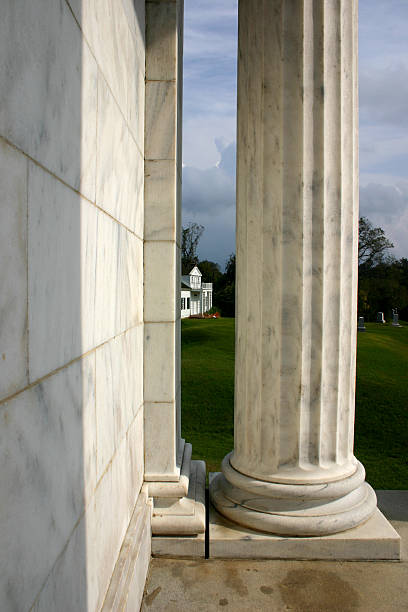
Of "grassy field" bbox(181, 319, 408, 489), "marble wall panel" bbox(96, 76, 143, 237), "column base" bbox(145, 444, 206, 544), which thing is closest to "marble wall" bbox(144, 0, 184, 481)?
"column base" bbox(145, 444, 206, 544)

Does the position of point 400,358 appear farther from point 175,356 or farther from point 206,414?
point 175,356

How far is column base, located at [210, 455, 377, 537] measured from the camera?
11.1 m

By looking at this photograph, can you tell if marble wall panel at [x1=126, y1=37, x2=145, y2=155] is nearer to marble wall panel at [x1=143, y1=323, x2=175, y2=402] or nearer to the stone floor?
marble wall panel at [x1=143, y1=323, x2=175, y2=402]

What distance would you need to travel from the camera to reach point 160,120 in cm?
1177

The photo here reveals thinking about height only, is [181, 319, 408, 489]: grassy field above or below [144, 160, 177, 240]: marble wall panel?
below

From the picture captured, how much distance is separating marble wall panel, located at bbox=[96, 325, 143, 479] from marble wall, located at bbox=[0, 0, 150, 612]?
5 cm

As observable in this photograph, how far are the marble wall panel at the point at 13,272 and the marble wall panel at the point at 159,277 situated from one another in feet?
24.2

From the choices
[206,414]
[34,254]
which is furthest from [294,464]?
[206,414]

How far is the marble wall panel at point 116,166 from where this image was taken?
7453 mm

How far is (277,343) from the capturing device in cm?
1134

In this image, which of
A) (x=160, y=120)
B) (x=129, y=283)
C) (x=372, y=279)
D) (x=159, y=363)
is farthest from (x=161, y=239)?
(x=372, y=279)

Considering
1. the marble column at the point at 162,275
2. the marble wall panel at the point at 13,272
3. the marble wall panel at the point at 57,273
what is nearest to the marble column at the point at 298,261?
the marble column at the point at 162,275

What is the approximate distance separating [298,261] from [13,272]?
26.0 feet

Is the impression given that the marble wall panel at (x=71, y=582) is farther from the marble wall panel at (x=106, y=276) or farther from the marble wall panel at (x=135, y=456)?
the marble wall panel at (x=135, y=456)
